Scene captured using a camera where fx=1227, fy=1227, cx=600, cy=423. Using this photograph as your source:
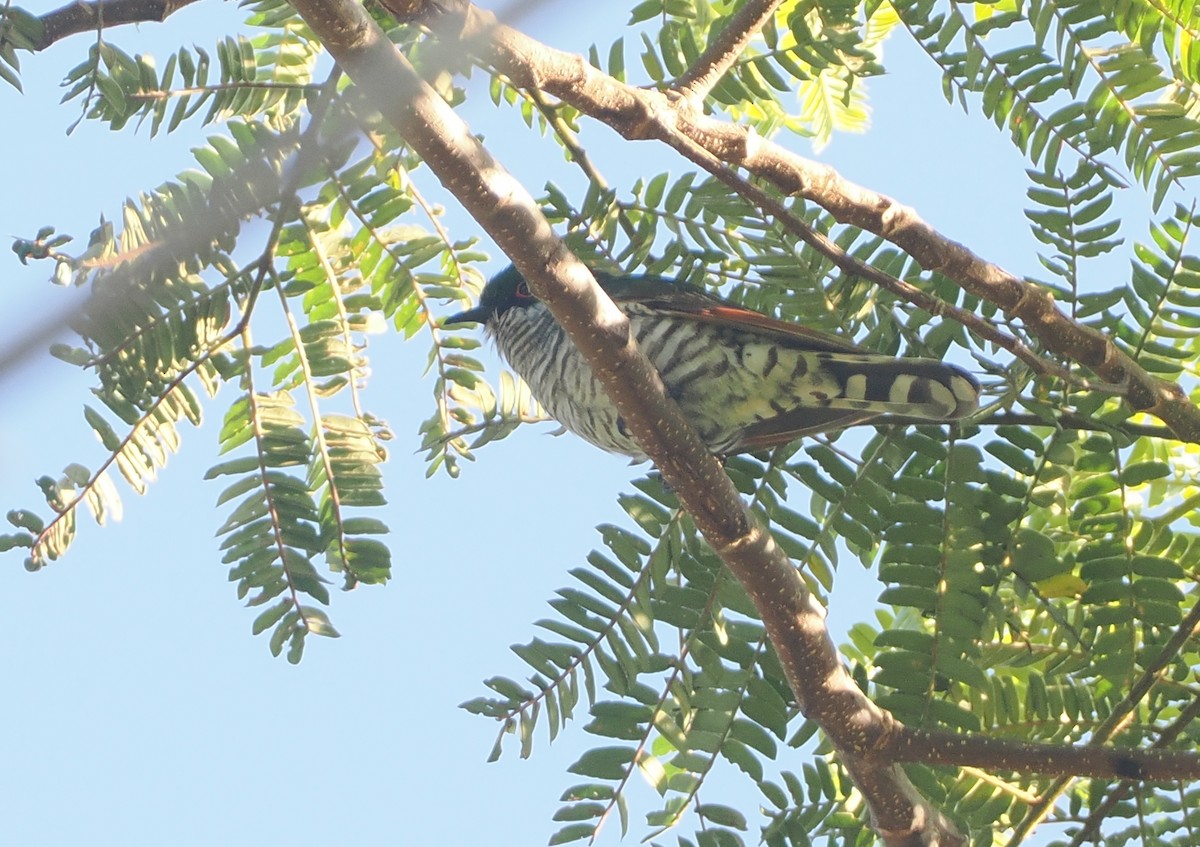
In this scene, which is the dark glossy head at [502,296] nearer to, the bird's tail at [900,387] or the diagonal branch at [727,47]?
the bird's tail at [900,387]

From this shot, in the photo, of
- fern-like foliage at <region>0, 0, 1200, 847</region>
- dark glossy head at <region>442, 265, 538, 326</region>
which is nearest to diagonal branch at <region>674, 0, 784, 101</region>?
fern-like foliage at <region>0, 0, 1200, 847</region>

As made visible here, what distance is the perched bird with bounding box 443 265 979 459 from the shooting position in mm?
2926

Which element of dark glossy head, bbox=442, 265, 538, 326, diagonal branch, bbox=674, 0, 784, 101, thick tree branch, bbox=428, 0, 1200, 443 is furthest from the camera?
dark glossy head, bbox=442, 265, 538, 326

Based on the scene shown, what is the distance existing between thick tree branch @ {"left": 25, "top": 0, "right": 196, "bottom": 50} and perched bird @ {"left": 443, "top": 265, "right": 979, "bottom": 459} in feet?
3.24

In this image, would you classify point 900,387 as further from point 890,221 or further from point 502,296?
point 502,296

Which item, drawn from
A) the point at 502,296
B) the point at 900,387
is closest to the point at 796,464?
the point at 900,387

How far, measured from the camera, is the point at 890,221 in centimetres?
265

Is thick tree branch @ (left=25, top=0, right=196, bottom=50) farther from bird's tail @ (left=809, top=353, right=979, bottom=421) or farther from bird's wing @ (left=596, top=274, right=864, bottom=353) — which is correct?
bird's tail @ (left=809, top=353, right=979, bottom=421)

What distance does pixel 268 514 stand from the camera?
2.62 m

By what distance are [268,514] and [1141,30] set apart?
Result: 2169 mm

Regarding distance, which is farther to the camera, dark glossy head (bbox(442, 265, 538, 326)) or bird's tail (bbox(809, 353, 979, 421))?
dark glossy head (bbox(442, 265, 538, 326))

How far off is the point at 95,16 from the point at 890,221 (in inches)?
71.7

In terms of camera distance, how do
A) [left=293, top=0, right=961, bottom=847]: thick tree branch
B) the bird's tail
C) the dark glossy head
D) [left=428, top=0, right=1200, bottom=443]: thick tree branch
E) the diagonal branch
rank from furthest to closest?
the dark glossy head → the diagonal branch → the bird's tail → [left=428, top=0, right=1200, bottom=443]: thick tree branch → [left=293, top=0, right=961, bottom=847]: thick tree branch

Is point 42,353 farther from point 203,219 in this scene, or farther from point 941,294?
point 941,294
